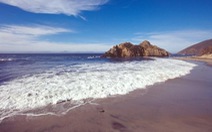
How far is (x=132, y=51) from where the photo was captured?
8475 centimetres

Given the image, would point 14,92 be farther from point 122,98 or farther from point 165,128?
point 165,128

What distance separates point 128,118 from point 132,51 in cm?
8085

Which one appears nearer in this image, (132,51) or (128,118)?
(128,118)

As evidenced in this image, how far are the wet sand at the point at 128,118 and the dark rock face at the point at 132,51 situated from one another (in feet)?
228

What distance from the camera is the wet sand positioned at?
188 inches

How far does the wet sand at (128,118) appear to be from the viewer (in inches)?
188

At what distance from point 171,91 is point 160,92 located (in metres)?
0.78

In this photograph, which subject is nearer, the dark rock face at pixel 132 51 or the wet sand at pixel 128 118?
the wet sand at pixel 128 118

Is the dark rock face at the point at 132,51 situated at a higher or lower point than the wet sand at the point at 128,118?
higher

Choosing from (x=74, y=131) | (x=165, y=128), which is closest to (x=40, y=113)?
(x=74, y=131)

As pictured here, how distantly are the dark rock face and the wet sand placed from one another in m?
69.5

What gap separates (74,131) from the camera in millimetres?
4609

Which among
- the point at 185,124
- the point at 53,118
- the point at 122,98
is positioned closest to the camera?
the point at 185,124

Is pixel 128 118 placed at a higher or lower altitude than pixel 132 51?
lower
